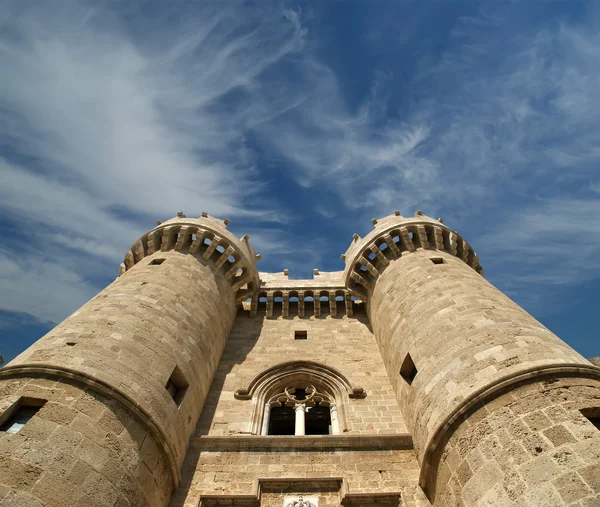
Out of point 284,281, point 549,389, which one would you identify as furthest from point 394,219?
point 549,389

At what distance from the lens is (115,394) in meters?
6.62

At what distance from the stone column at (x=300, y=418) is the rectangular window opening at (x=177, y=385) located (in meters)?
2.51

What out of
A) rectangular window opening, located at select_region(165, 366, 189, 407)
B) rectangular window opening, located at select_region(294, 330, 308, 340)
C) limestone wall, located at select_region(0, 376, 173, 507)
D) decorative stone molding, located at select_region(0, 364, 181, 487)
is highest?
rectangular window opening, located at select_region(294, 330, 308, 340)

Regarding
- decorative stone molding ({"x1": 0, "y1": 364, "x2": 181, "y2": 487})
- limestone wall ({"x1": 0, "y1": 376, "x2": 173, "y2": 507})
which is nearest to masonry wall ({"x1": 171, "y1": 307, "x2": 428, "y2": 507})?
limestone wall ({"x1": 0, "y1": 376, "x2": 173, "y2": 507})

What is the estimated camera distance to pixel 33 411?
6.20 m

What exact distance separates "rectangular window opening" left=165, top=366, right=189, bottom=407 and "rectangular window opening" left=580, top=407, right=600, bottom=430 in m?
6.63

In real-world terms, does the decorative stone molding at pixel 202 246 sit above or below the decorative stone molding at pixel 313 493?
above

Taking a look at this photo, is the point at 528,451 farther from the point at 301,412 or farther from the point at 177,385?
the point at 177,385

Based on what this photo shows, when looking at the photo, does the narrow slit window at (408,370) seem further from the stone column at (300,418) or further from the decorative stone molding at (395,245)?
the decorative stone molding at (395,245)

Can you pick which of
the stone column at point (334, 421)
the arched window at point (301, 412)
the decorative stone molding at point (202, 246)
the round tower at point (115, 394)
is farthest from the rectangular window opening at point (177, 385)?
the decorative stone molding at point (202, 246)

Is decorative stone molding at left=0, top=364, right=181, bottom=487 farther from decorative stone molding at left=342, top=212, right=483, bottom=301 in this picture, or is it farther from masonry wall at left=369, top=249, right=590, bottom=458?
decorative stone molding at left=342, top=212, right=483, bottom=301

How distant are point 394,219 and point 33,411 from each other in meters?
10.7

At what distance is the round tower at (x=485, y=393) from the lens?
213 inches

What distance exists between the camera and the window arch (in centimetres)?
963
